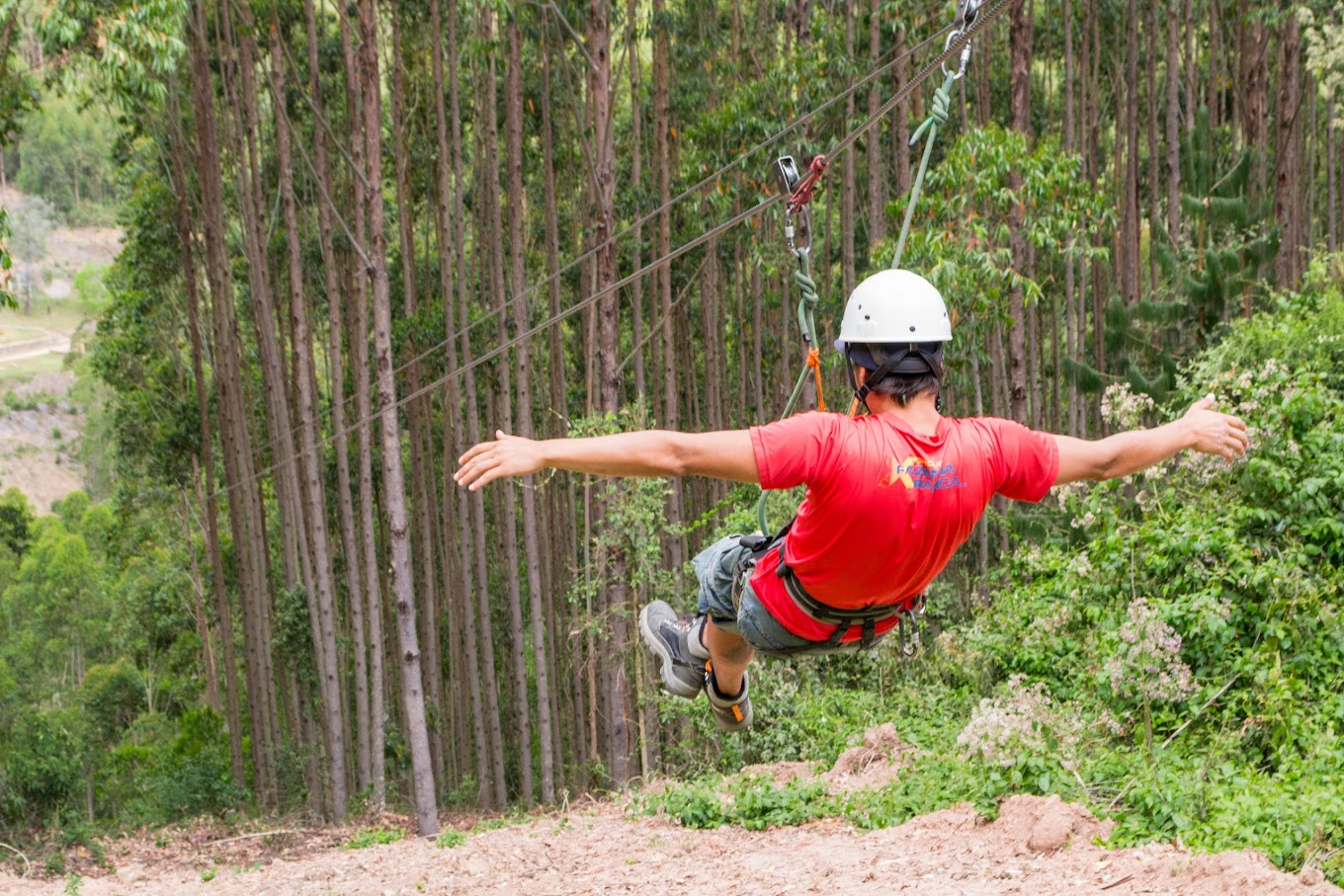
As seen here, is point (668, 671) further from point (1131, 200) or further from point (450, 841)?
point (1131, 200)

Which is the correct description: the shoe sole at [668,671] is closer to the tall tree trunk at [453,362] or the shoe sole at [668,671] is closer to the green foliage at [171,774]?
the tall tree trunk at [453,362]

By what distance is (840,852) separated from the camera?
281 inches

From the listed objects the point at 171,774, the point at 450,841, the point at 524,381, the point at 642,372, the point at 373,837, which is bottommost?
the point at 171,774

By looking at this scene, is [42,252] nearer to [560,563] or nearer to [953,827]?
[560,563]

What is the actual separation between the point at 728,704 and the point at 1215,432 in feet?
7.48

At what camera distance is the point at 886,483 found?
3121 millimetres

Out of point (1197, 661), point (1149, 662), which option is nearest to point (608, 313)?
point (1197, 661)

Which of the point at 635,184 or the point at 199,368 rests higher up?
the point at 635,184

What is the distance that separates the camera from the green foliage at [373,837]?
12211 mm

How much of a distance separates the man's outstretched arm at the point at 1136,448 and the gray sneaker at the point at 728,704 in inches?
73.6

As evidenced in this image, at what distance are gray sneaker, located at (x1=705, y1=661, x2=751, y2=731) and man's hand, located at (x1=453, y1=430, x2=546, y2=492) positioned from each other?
2.16 metres

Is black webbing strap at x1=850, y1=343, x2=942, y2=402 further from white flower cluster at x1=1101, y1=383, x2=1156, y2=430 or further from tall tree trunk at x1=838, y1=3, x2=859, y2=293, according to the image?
tall tree trunk at x1=838, y1=3, x2=859, y2=293

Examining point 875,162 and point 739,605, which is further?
point 875,162

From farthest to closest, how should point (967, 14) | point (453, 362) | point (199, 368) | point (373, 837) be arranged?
1. point (453, 362)
2. point (199, 368)
3. point (373, 837)
4. point (967, 14)
